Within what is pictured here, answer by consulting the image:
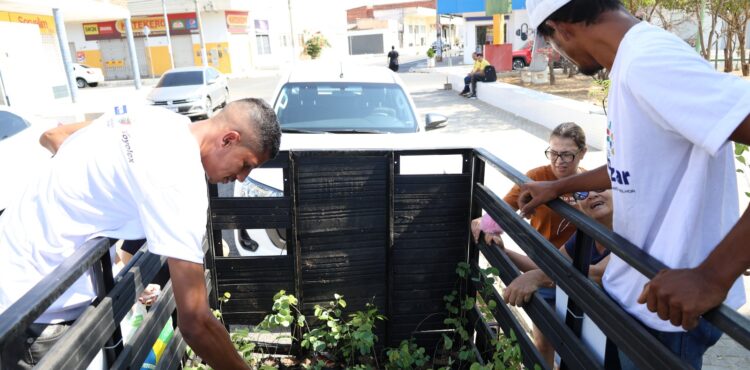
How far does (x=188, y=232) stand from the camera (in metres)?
1.67

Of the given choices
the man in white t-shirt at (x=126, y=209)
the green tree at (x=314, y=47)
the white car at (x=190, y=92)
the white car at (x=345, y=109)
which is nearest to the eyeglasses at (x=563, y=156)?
the white car at (x=345, y=109)

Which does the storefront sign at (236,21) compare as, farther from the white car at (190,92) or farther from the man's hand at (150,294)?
the man's hand at (150,294)

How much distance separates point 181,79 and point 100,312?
15392 mm

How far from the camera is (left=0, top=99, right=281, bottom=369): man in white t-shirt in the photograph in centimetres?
166

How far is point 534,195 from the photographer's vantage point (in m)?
2.12

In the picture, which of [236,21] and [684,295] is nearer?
[684,295]

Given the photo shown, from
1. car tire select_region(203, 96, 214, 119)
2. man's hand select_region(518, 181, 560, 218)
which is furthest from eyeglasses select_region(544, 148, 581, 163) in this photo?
car tire select_region(203, 96, 214, 119)

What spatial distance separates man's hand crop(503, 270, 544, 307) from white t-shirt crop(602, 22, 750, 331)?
0.63 meters

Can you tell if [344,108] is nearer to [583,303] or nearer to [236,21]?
[583,303]

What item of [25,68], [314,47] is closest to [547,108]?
[25,68]

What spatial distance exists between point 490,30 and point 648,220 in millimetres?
40783

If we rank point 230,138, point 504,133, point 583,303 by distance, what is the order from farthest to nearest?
point 504,133 < point 230,138 < point 583,303

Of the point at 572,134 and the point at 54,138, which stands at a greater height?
the point at 54,138

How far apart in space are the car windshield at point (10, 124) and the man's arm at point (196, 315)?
5768mm
